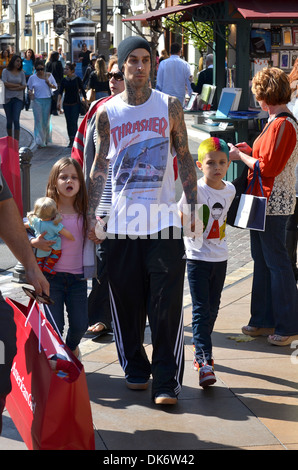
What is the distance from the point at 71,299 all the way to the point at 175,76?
44.1 feet

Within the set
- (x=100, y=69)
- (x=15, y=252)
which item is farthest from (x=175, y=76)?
(x=15, y=252)

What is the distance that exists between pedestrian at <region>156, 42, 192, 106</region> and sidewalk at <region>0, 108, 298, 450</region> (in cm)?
1223

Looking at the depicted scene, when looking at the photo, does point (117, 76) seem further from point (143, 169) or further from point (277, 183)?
point (143, 169)

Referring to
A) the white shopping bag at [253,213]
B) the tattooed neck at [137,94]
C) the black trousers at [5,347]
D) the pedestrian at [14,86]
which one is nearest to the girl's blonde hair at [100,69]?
the pedestrian at [14,86]

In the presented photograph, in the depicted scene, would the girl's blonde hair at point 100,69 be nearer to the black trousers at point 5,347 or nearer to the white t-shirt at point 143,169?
the white t-shirt at point 143,169

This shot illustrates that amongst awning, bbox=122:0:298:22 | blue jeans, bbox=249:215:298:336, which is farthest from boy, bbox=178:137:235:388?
awning, bbox=122:0:298:22

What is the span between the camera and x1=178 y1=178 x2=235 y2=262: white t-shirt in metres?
5.41

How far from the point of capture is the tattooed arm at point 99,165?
16.3 feet

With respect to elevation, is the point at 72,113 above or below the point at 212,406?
above

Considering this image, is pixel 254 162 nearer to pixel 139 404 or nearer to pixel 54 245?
pixel 54 245

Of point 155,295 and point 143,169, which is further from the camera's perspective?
point 155,295

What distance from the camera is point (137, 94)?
4.89 metres

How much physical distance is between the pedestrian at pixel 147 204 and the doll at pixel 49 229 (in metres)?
0.26

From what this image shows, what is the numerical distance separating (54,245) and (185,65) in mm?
13580
